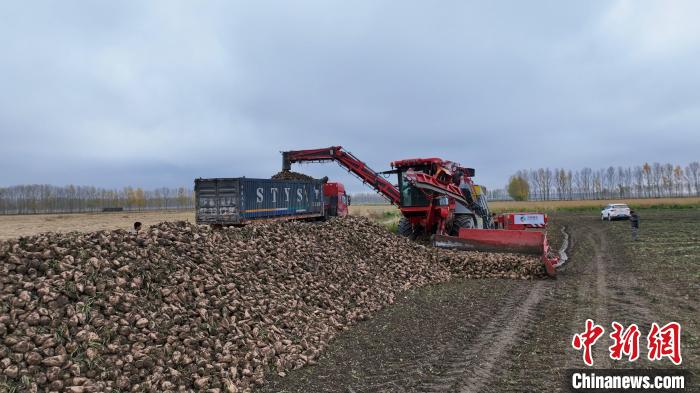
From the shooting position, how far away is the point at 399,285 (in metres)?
11.7

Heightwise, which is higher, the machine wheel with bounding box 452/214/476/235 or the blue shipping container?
the blue shipping container

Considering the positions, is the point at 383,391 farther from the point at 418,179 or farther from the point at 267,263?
the point at 418,179

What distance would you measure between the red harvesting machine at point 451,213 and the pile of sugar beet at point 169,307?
5565 mm

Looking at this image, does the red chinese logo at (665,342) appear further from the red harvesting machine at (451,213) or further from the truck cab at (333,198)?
the truck cab at (333,198)

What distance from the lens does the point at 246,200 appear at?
15.2 metres

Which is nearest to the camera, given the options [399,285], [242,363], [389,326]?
[242,363]

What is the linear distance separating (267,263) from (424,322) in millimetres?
3645

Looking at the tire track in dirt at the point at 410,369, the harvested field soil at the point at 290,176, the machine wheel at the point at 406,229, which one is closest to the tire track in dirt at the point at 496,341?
the tire track in dirt at the point at 410,369

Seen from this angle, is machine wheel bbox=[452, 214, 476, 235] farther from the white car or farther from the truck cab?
the white car

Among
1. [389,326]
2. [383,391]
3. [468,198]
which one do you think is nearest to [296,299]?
[389,326]

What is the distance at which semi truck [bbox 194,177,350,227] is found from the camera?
48.7 ft

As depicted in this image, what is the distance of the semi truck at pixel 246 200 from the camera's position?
584 inches

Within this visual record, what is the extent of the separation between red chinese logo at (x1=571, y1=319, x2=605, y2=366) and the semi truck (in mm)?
10740

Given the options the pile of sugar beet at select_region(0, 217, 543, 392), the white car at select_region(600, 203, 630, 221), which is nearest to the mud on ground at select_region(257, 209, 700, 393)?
the pile of sugar beet at select_region(0, 217, 543, 392)
